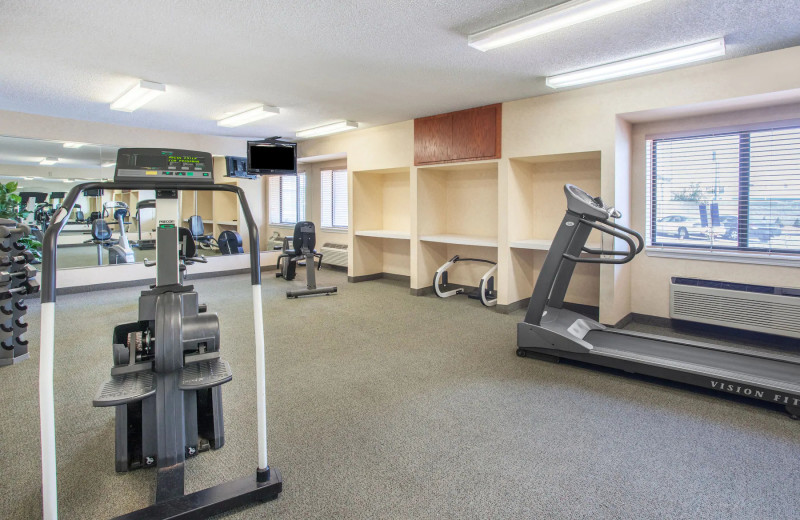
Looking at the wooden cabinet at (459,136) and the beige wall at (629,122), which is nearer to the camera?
the beige wall at (629,122)

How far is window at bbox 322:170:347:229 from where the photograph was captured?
8.77 m

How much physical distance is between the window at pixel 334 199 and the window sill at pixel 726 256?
5.62 meters

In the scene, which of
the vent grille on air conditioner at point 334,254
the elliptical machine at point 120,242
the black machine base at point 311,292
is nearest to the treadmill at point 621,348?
the black machine base at point 311,292

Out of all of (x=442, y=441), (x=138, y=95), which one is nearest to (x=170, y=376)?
(x=442, y=441)

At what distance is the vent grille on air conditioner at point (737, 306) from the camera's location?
3.98 m

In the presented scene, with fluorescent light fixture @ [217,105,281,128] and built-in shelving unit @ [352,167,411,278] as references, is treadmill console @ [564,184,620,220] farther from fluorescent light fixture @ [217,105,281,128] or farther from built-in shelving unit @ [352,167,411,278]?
fluorescent light fixture @ [217,105,281,128]

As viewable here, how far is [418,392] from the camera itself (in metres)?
3.17

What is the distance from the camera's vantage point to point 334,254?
8.74m

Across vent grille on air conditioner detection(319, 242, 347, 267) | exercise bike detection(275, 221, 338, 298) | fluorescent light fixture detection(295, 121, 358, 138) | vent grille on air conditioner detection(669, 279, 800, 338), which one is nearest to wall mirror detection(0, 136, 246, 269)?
exercise bike detection(275, 221, 338, 298)

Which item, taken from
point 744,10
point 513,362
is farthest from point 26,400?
point 744,10

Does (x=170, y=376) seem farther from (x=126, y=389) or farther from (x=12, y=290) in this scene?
(x=12, y=290)

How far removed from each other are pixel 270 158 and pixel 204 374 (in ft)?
15.7

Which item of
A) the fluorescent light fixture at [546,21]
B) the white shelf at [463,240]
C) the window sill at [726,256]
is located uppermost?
the fluorescent light fixture at [546,21]

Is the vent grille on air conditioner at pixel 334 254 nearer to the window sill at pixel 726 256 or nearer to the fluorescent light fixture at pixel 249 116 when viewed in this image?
the fluorescent light fixture at pixel 249 116
